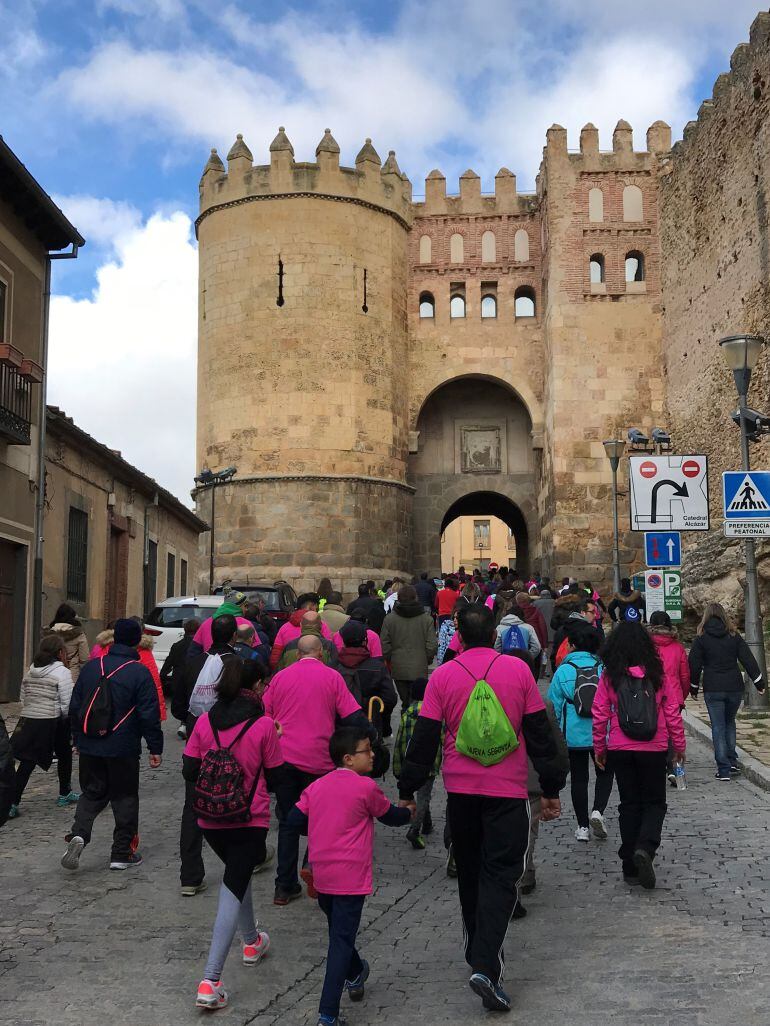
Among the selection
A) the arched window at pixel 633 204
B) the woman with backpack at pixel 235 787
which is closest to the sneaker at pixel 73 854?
the woman with backpack at pixel 235 787

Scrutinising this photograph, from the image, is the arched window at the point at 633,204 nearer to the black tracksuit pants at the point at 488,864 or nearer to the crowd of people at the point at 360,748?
the crowd of people at the point at 360,748

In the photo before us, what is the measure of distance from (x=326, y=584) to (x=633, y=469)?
383 cm

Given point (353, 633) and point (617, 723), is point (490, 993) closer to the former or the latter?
point (617, 723)

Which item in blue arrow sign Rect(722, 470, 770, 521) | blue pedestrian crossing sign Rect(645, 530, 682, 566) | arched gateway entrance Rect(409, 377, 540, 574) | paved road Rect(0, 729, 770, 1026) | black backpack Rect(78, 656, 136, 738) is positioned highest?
arched gateway entrance Rect(409, 377, 540, 574)

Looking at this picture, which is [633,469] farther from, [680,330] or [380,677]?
[680,330]

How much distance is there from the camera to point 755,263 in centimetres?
2139

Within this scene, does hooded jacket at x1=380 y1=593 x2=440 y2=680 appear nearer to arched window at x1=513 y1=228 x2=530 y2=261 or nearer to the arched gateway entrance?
the arched gateway entrance

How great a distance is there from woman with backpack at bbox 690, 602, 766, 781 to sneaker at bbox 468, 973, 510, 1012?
5.32 metres

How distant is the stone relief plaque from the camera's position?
31.5 metres

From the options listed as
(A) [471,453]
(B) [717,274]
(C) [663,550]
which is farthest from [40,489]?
(A) [471,453]

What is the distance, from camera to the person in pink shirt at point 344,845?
4.29 m

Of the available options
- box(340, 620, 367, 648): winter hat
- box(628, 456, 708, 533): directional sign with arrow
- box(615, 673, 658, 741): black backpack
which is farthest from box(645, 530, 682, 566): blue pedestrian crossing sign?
box(615, 673, 658, 741): black backpack

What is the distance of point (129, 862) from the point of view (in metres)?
6.85

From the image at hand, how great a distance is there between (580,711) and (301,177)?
2369 centimetres
